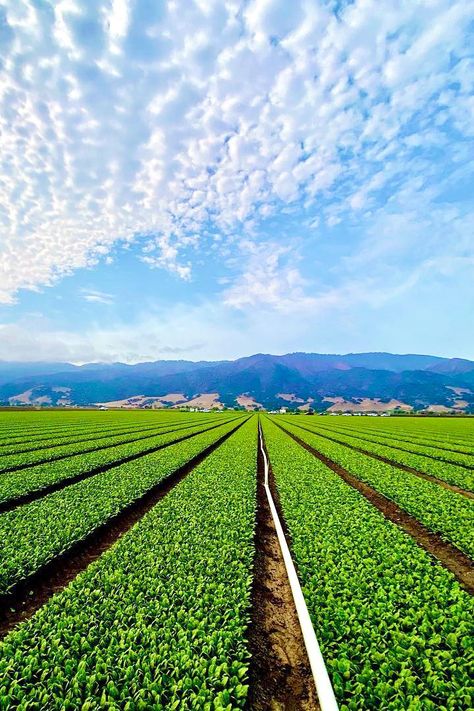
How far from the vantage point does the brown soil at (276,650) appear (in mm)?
5125

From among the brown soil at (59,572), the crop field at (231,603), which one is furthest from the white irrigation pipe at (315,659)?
the brown soil at (59,572)

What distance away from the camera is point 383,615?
6.19 metres

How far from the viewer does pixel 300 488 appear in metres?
15.9

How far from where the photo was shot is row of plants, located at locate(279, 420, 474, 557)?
1113cm

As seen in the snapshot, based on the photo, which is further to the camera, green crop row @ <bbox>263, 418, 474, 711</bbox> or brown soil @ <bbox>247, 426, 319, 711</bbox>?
brown soil @ <bbox>247, 426, 319, 711</bbox>

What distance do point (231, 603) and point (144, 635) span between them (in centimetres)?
185

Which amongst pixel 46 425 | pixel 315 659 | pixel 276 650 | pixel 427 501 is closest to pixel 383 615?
pixel 315 659

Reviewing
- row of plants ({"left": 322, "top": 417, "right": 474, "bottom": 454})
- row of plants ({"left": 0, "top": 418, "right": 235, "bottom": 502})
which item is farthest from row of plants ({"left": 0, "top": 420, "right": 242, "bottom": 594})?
row of plants ({"left": 322, "top": 417, "right": 474, "bottom": 454})

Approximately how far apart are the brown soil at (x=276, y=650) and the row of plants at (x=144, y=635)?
14.7 inches

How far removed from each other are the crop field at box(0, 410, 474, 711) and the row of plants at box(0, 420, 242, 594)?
0.07m

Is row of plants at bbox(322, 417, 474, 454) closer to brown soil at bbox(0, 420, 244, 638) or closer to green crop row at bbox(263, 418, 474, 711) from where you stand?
green crop row at bbox(263, 418, 474, 711)

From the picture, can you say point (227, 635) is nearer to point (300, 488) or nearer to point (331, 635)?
point (331, 635)

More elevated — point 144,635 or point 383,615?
point 144,635

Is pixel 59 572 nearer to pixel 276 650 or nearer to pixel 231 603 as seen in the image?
pixel 231 603
